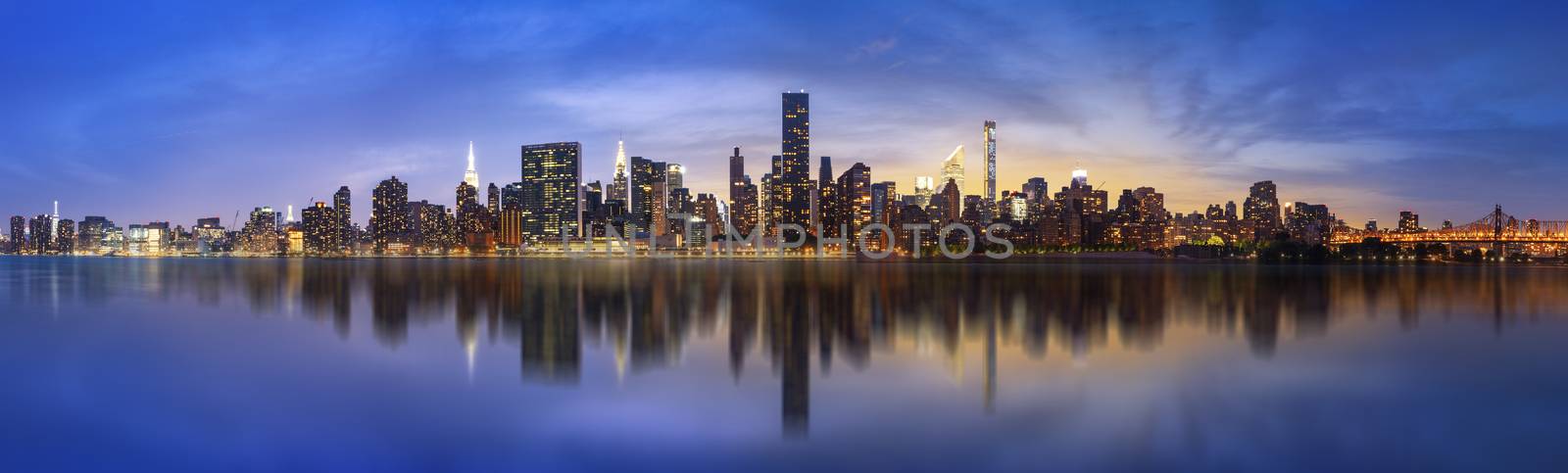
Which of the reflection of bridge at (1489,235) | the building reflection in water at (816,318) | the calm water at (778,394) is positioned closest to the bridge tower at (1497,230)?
the reflection of bridge at (1489,235)

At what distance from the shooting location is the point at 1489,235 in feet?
521

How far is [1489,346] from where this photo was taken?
2141 centimetres

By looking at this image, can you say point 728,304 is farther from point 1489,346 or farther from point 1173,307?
point 1489,346

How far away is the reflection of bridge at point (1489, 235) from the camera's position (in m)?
151

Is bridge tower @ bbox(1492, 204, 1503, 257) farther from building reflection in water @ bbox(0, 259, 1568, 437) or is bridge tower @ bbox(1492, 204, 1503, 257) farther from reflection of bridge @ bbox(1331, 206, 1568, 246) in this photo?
building reflection in water @ bbox(0, 259, 1568, 437)

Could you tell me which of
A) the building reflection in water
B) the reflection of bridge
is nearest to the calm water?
the building reflection in water

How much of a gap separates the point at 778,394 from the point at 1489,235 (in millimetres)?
198730

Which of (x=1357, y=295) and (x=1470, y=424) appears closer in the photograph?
(x=1470, y=424)

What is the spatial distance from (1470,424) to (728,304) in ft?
84.0

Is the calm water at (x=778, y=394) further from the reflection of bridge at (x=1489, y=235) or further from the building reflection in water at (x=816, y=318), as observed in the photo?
the reflection of bridge at (x=1489, y=235)

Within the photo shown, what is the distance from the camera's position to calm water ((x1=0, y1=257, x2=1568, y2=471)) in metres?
9.64

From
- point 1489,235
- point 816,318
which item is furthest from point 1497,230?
point 816,318

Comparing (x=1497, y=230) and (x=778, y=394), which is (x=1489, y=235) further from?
(x=778, y=394)

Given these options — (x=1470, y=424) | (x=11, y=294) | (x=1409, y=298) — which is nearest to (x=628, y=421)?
(x=1470, y=424)
